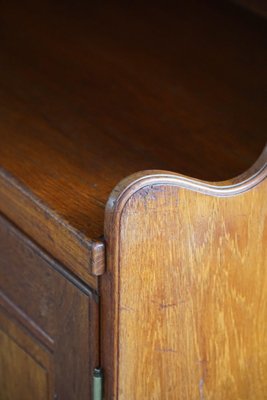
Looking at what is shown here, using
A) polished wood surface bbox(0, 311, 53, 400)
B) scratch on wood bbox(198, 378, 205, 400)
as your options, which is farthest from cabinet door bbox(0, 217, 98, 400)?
scratch on wood bbox(198, 378, 205, 400)

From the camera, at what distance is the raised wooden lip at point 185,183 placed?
87cm

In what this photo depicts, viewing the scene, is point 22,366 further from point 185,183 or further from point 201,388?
point 185,183

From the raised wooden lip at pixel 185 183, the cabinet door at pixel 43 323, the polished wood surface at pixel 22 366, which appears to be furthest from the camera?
the polished wood surface at pixel 22 366

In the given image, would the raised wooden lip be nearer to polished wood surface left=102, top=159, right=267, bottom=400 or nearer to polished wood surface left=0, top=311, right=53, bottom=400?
polished wood surface left=102, top=159, right=267, bottom=400

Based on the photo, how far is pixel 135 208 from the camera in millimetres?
883

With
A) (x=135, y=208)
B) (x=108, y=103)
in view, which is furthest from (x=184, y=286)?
(x=108, y=103)

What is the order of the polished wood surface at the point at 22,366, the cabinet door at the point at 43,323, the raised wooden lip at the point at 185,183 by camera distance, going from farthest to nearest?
the polished wood surface at the point at 22,366 < the cabinet door at the point at 43,323 < the raised wooden lip at the point at 185,183

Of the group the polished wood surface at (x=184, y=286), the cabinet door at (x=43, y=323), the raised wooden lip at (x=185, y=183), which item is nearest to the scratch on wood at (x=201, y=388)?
the polished wood surface at (x=184, y=286)

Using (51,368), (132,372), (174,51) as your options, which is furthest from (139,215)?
(174,51)

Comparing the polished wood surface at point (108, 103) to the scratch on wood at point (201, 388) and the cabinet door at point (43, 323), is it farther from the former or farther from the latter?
the scratch on wood at point (201, 388)

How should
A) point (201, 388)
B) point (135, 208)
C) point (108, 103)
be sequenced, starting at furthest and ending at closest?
point (108, 103)
point (201, 388)
point (135, 208)

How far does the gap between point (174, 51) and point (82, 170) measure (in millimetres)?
291

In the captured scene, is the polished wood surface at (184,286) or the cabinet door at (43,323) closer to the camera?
the polished wood surface at (184,286)

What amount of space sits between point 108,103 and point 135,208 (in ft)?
1.09
